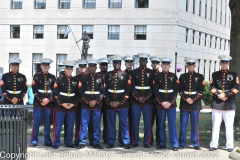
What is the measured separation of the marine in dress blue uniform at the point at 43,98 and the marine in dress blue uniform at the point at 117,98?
4.22 feet

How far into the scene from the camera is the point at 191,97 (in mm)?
9422

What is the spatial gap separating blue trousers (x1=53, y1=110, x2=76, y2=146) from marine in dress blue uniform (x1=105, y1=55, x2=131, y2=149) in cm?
85

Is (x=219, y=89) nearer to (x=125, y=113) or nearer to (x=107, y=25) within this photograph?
(x=125, y=113)

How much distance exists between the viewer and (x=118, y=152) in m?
9.09

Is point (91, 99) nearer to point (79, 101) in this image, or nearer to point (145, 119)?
point (79, 101)

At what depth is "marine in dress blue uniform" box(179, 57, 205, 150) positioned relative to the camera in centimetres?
943

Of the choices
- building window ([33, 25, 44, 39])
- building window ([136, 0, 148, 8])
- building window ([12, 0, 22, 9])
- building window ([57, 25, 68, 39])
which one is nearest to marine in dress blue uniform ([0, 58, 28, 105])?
building window ([136, 0, 148, 8])

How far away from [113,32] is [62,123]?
30795mm

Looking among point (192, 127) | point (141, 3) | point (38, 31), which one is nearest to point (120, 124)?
point (192, 127)

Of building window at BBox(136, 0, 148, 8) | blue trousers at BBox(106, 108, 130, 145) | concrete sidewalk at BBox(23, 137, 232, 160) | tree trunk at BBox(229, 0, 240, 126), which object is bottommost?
concrete sidewalk at BBox(23, 137, 232, 160)

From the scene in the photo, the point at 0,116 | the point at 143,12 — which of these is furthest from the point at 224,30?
the point at 0,116

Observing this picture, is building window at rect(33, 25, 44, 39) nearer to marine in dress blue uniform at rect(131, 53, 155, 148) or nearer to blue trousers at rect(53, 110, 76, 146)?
blue trousers at rect(53, 110, 76, 146)

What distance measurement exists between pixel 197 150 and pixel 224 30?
45687 millimetres

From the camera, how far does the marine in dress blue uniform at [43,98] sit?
31.3ft
